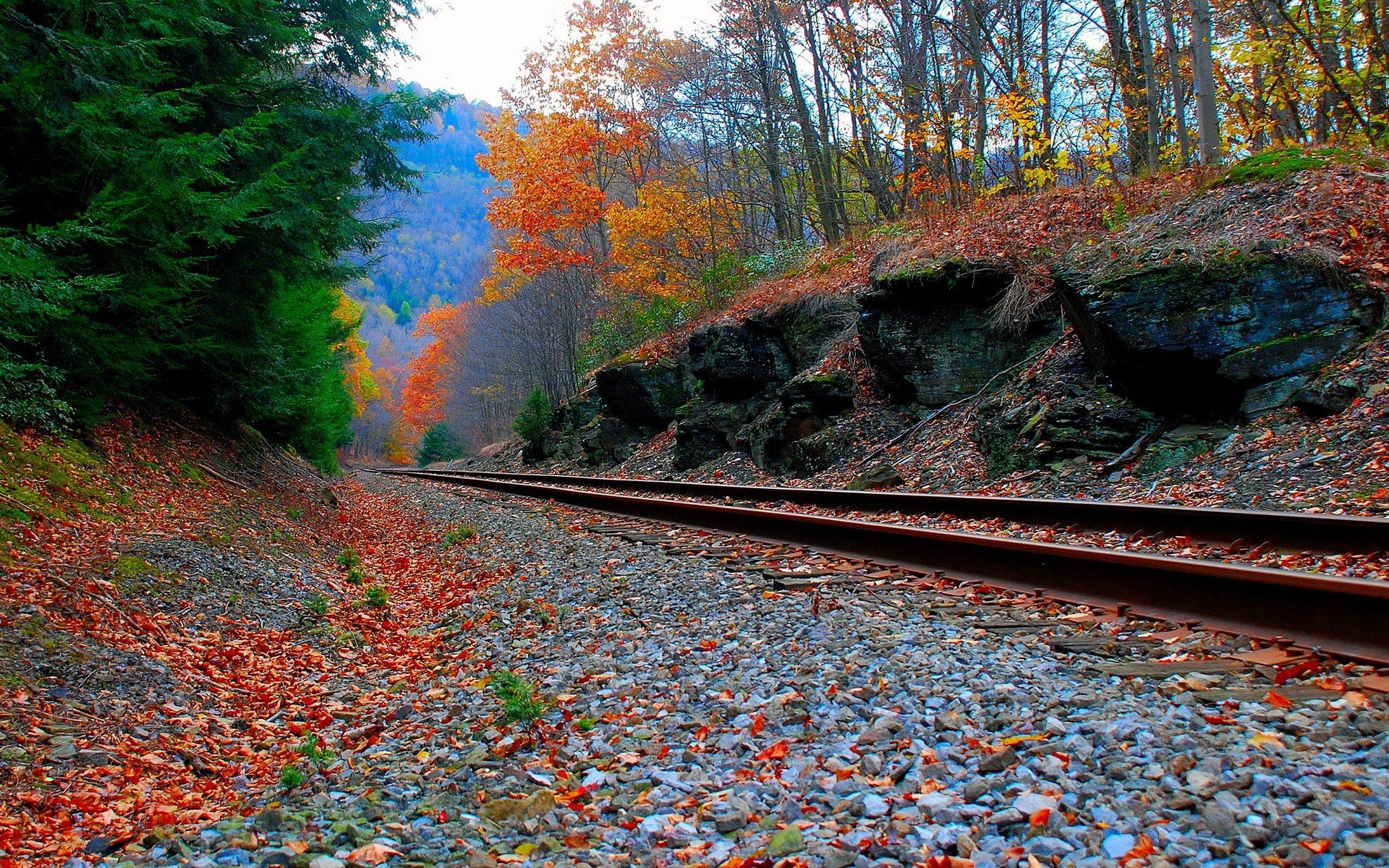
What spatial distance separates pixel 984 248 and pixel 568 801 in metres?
11.7

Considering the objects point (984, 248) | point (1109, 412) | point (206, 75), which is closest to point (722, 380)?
point (984, 248)

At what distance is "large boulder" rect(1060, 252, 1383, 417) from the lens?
8.01m

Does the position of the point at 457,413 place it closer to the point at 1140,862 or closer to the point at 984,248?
the point at 984,248

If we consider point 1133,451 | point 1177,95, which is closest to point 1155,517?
point 1133,451

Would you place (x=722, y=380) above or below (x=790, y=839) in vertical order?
above

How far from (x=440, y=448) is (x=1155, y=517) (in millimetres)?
51455

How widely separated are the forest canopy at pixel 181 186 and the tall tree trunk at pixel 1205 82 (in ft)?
38.7

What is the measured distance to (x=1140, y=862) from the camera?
204cm

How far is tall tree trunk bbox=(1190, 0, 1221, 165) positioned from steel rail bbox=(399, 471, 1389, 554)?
7523 millimetres

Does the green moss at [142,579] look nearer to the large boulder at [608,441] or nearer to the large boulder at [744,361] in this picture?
the large boulder at [744,361]

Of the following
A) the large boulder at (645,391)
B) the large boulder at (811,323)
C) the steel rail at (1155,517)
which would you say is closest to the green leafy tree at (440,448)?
the large boulder at (645,391)

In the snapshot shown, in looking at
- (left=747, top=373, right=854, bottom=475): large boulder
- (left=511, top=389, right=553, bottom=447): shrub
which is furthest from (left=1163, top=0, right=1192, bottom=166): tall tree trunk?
(left=511, top=389, right=553, bottom=447): shrub

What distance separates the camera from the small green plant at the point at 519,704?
11.6 feet

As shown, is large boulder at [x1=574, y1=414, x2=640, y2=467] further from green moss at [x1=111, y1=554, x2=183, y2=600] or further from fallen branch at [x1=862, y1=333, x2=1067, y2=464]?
green moss at [x1=111, y1=554, x2=183, y2=600]
